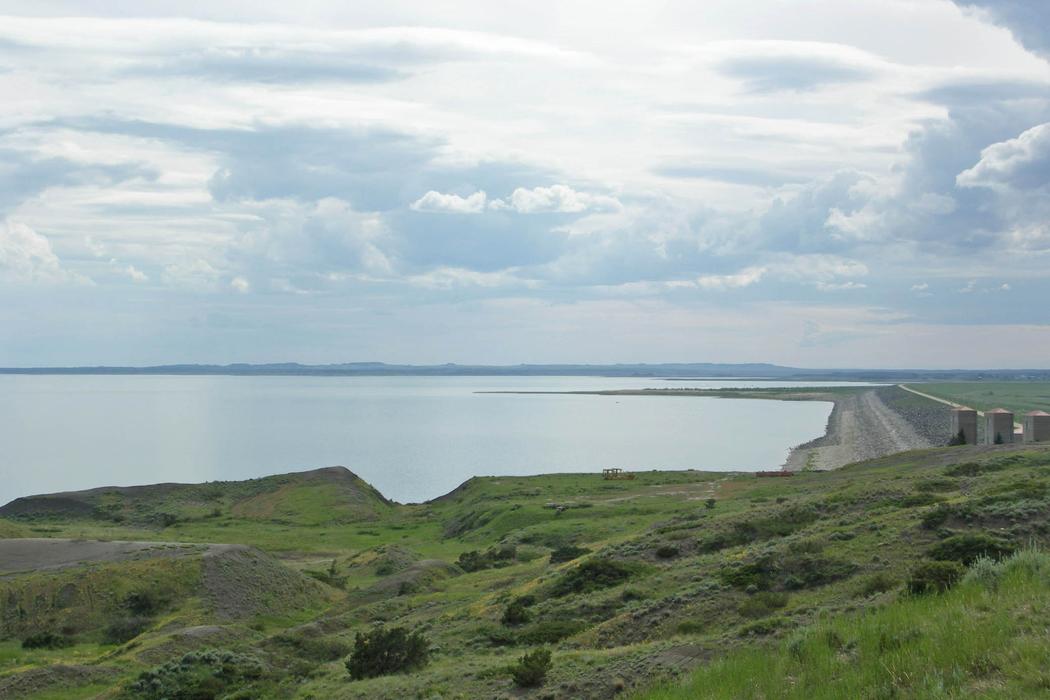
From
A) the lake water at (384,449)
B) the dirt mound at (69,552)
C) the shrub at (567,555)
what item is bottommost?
the lake water at (384,449)

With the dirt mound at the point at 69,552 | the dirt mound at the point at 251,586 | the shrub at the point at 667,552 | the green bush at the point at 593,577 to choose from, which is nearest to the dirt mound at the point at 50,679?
the dirt mound at the point at 251,586

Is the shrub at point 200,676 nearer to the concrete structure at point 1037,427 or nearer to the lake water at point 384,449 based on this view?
the concrete structure at point 1037,427

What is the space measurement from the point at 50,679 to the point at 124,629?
885cm

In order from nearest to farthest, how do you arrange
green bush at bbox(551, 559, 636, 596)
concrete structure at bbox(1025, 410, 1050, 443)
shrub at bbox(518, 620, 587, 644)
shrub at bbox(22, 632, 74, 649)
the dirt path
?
shrub at bbox(518, 620, 587, 644)
green bush at bbox(551, 559, 636, 596)
shrub at bbox(22, 632, 74, 649)
concrete structure at bbox(1025, 410, 1050, 443)
the dirt path

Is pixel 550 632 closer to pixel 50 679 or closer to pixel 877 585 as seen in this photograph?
pixel 877 585

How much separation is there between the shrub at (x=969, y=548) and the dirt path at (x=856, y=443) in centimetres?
7954

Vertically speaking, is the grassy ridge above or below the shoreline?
above

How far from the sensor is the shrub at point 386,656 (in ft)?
65.4

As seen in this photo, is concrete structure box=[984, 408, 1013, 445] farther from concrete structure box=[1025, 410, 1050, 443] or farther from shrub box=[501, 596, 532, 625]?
shrub box=[501, 596, 532, 625]

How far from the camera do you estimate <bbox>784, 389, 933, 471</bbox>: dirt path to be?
107312 mm

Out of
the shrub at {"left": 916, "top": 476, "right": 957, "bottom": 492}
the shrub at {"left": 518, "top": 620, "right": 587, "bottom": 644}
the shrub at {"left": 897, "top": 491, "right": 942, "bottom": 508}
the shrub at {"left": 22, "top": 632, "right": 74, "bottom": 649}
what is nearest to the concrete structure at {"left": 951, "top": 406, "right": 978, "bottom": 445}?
the shrub at {"left": 916, "top": 476, "right": 957, "bottom": 492}

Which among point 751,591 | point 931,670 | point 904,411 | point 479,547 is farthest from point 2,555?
point 904,411

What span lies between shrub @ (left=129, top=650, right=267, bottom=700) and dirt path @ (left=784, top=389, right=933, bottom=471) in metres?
82.4

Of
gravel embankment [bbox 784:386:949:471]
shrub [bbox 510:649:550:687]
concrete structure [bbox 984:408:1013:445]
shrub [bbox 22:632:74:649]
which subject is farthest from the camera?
gravel embankment [bbox 784:386:949:471]
